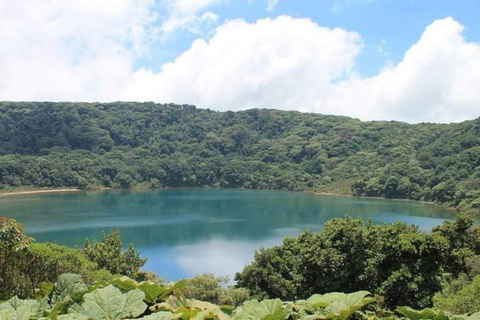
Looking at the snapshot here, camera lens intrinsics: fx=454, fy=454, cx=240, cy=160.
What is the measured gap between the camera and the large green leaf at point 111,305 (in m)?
2.36

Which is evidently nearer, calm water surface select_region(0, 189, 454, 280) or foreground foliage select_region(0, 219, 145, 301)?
foreground foliage select_region(0, 219, 145, 301)

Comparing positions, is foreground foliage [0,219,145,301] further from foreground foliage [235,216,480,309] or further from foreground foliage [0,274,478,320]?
foreground foliage [235,216,480,309]

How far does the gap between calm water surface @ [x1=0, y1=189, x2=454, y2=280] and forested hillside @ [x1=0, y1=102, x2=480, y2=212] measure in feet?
33.6

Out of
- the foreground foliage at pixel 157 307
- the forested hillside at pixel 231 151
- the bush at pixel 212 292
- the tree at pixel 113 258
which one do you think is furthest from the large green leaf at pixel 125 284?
the forested hillside at pixel 231 151

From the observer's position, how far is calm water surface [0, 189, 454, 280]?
3988 centimetres

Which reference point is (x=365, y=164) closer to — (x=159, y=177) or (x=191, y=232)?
A: (x=159, y=177)

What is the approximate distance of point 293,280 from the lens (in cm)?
2020

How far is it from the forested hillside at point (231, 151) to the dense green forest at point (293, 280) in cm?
5545

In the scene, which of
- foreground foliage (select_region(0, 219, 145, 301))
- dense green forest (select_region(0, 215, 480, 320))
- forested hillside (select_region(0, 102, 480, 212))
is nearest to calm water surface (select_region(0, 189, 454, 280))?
foreground foliage (select_region(0, 219, 145, 301))

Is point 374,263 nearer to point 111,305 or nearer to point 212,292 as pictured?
A: point 212,292

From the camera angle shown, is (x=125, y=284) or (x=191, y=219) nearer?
(x=125, y=284)

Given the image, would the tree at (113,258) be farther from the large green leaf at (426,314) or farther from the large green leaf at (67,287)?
the large green leaf at (426,314)

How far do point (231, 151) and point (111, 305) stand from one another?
139 meters

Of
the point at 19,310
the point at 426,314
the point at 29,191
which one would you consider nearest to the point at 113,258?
the point at 19,310
